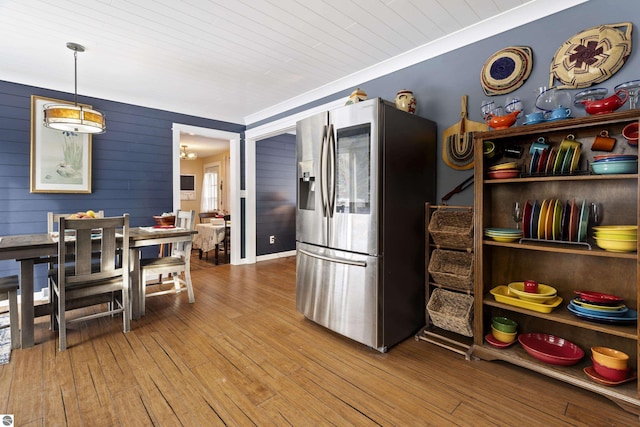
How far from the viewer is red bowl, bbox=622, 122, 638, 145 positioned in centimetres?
173

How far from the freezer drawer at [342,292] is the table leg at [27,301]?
7.03 feet

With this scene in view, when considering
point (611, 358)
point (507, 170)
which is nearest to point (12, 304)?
point (507, 170)

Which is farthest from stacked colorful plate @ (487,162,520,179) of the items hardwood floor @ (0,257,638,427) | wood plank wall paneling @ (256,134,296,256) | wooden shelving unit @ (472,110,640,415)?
wood plank wall paneling @ (256,134,296,256)

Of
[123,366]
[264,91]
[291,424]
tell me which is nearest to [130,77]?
[264,91]

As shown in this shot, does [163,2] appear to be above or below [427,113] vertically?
above

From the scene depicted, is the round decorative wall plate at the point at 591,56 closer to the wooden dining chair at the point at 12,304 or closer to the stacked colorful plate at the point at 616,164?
the stacked colorful plate at the point at 616,164

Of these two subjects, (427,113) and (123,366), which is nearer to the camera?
(123,366)

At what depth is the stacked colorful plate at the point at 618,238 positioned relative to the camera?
1657 mm

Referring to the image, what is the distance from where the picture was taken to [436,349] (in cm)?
234

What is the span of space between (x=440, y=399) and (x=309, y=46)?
9.65ft

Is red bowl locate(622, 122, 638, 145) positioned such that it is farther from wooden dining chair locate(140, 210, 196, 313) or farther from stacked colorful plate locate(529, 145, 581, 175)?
wooden dining chair locate(140, 210, 196, 313)

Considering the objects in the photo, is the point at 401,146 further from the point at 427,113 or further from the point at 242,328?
the point at 242,328

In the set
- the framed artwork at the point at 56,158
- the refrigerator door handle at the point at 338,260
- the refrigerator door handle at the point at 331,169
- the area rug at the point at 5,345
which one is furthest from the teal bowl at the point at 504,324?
the framed artwork at the point at 56,158

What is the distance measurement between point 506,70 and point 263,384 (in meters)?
2.87
